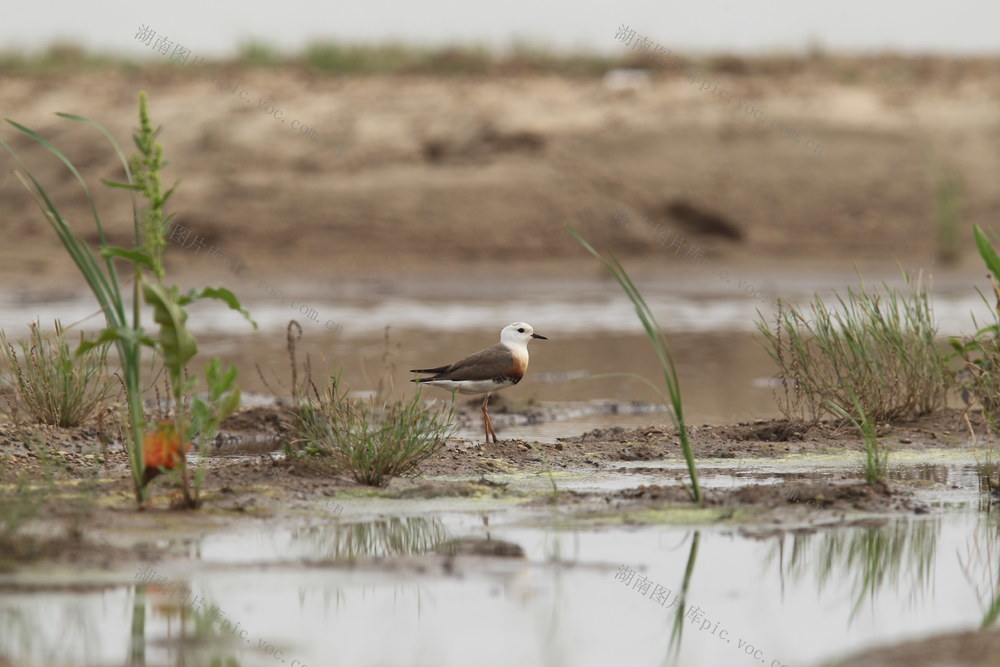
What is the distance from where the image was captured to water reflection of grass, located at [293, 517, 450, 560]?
610 centimetres

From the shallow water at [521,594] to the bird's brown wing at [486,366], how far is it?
171 centimetres

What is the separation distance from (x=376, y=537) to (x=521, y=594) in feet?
3.78

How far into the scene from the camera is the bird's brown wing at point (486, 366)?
8.59m

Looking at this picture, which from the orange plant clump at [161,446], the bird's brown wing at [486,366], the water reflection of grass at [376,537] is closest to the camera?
the water reflection of grass at [376,537]

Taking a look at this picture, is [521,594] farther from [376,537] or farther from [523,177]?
[523,177]

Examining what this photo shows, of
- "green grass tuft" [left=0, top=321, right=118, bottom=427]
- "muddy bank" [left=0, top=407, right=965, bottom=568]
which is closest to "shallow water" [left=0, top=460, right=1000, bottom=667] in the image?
"muddy bank" [left=0, top=407, right=965, bottom=568]

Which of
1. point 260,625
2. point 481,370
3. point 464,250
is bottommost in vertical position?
point 260,625

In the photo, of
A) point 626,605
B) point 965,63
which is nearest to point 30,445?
point 626,605

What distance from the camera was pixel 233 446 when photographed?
9.38 meters

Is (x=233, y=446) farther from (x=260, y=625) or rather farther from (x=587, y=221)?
(x=587, y=221)

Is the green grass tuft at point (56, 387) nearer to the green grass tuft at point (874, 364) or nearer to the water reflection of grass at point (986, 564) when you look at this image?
the green grass tuft at point (874, 364)

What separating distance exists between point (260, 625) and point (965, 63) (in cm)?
2915

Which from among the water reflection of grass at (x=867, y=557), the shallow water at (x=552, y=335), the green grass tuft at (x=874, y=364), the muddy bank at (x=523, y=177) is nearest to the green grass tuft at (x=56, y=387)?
the shallow water at (x=552, y=335)

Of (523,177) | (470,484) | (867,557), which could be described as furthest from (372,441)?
(523,177)
